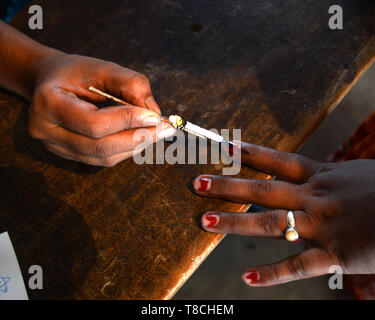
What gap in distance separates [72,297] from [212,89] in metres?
0.66

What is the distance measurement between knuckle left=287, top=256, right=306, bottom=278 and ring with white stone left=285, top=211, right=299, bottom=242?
5 cm

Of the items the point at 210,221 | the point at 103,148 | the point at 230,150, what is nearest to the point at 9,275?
the point at 103,148

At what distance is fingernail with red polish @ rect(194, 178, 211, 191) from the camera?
0.72 meters

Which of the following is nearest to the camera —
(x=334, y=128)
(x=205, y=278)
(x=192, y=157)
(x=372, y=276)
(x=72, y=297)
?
(x=72, y=297)

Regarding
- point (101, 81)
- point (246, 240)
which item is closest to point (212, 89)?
point (101, 81)

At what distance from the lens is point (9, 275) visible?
2.24ft

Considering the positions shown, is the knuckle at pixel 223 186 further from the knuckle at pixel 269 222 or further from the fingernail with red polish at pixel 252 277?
the fingernail with red polish at pixel 252 277

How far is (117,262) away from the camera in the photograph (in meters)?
0.69

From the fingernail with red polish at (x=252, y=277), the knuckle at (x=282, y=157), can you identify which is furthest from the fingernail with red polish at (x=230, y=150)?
the fingernail with red polish at (x=252, y=277)

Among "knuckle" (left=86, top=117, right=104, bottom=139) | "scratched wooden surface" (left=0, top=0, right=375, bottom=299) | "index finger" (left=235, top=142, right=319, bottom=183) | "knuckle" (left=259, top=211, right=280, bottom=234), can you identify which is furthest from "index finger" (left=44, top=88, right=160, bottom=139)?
"knuckle" (left=259, top=211, right=280, bottom=234)

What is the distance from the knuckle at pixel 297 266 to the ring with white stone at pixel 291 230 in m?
0.05

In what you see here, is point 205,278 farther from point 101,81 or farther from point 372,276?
point 101,81

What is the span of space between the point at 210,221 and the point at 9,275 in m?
0.51

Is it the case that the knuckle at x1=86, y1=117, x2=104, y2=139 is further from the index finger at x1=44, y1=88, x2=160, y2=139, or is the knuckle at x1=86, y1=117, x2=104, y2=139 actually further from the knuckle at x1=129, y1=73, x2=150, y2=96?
the knuckle at x1=129, y1=73, x2=150, y2=96
